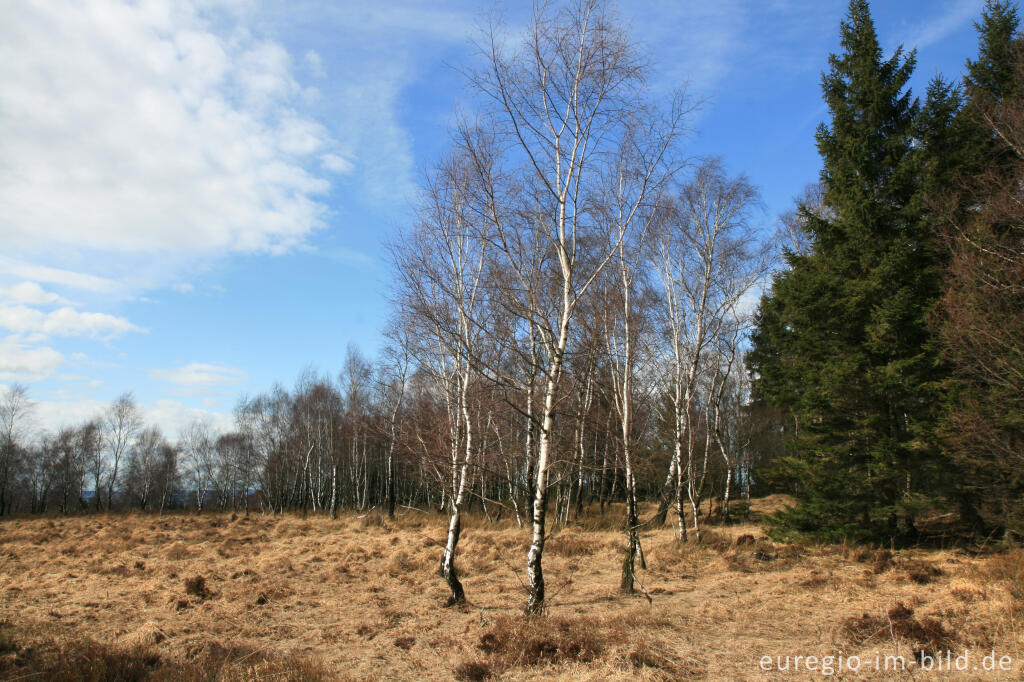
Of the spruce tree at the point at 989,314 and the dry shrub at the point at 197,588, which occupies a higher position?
the spruce tree at the point at 989,314

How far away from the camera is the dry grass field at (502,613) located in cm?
609

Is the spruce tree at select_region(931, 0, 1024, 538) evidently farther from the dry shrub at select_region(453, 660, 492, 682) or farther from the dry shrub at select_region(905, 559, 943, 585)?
the dry shrub at select_region(453, 660, 492, 682)

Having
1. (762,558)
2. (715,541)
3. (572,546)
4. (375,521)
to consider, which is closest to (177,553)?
(375,521)

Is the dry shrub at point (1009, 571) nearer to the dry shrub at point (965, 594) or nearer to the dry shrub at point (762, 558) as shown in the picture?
the dry shrub at point (965, 594)

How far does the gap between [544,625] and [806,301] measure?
10651mm

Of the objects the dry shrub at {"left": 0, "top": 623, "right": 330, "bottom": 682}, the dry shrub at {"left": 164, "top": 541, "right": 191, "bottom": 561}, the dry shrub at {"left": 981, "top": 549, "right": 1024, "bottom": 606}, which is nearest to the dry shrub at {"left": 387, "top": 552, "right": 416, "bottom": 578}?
the dry shrub at {"left": 0, "top": 623, "right": 330, "bottom": 682}

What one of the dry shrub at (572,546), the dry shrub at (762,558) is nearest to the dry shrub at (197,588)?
the dry shrub at (572,546)

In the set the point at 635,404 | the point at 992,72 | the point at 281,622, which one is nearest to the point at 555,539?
the point at 635,404

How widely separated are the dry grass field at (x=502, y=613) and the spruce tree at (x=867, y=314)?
1441 mm

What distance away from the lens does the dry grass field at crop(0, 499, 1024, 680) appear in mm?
6086

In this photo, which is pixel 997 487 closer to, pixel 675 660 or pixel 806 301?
pixel 806 301

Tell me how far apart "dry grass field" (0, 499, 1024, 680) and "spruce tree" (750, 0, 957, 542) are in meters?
1.44

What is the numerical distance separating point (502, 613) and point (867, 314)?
35.6ft

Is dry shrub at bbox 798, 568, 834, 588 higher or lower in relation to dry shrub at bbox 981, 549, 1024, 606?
lower
